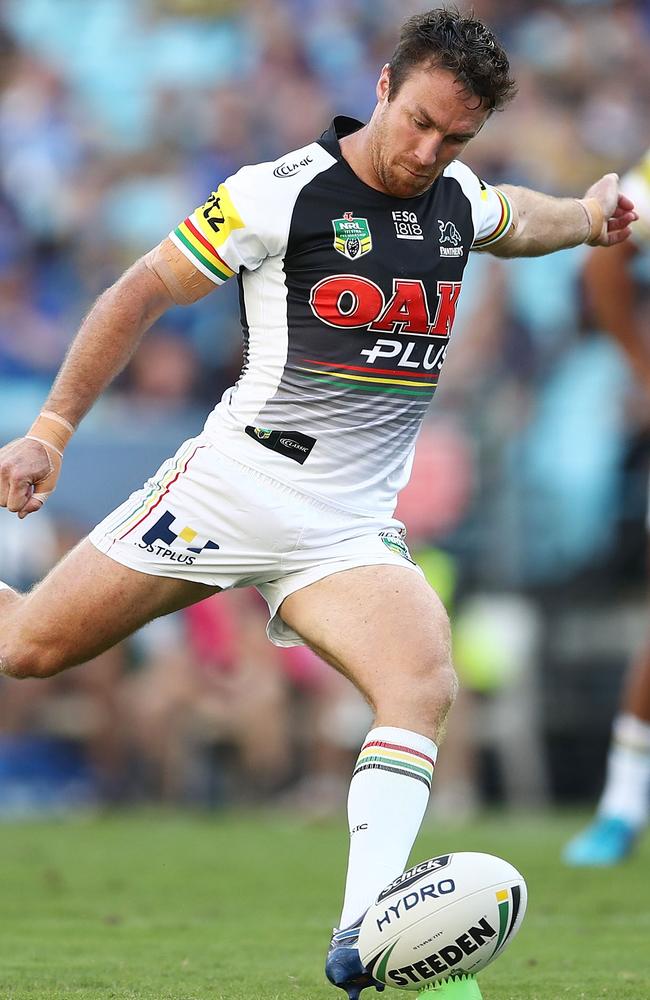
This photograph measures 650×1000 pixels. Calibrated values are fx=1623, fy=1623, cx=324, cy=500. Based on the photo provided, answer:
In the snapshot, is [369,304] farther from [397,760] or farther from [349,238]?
[397,760]

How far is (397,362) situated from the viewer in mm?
4762

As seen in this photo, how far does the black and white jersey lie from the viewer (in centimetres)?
461

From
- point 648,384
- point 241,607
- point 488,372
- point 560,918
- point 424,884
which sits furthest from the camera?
point 488,372

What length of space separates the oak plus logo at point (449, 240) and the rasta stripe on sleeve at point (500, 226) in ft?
0.85

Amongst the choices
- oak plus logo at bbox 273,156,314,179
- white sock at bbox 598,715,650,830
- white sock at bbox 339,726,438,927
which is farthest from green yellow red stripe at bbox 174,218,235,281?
white sock at bbox 598,715,650,830

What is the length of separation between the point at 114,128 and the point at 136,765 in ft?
23.1

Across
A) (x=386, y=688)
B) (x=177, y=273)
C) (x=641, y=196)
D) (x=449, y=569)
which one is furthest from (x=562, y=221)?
(x=449, y=569)

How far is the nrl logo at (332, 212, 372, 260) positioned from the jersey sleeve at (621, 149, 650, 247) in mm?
3287

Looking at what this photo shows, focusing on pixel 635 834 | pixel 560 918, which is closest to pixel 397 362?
pixel 560 918

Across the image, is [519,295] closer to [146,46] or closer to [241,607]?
[241,607]

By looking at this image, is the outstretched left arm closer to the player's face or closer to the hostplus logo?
the player's face

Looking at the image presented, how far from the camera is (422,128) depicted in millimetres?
4559

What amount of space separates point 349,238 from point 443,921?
1908 millimetres

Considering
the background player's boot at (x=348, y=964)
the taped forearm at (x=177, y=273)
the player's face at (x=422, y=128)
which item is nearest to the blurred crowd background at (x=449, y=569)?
the taped forearm at (x=177, y=273)
